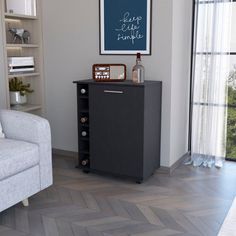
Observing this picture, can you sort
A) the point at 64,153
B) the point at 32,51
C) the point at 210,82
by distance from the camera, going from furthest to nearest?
1. the point at 64,153
2. the point at 32,51
3. the point at 210,82

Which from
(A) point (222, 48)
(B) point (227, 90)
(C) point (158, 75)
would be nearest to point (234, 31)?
(A) point (222, 48)

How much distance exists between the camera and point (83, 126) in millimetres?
3580

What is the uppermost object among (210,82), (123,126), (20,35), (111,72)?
(20,35)

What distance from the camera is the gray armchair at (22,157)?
2.57 metres

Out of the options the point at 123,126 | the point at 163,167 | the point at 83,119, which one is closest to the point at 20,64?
the point at 83,119

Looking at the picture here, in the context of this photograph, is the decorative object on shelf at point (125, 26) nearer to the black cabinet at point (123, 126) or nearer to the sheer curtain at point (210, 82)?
the black cabinet at point (123, 126)

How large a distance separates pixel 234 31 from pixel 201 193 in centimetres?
172

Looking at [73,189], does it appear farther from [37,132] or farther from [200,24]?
[200,24]

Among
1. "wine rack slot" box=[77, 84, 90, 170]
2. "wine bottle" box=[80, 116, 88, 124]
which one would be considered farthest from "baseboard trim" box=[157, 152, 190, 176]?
"wine bottle" box=[80, 116, 88, 124]

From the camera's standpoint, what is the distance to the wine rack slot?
3.49 metres

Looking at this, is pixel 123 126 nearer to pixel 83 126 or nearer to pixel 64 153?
pixel 83 126

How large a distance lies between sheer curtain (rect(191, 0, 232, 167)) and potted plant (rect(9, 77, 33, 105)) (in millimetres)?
1860

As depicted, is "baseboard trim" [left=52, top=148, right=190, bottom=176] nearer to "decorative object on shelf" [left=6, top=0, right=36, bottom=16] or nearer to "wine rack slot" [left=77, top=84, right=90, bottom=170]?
"wine rack slot" [left=77, top=84, right=90, bottom=170]

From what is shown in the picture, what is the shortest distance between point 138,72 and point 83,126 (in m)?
0.78
